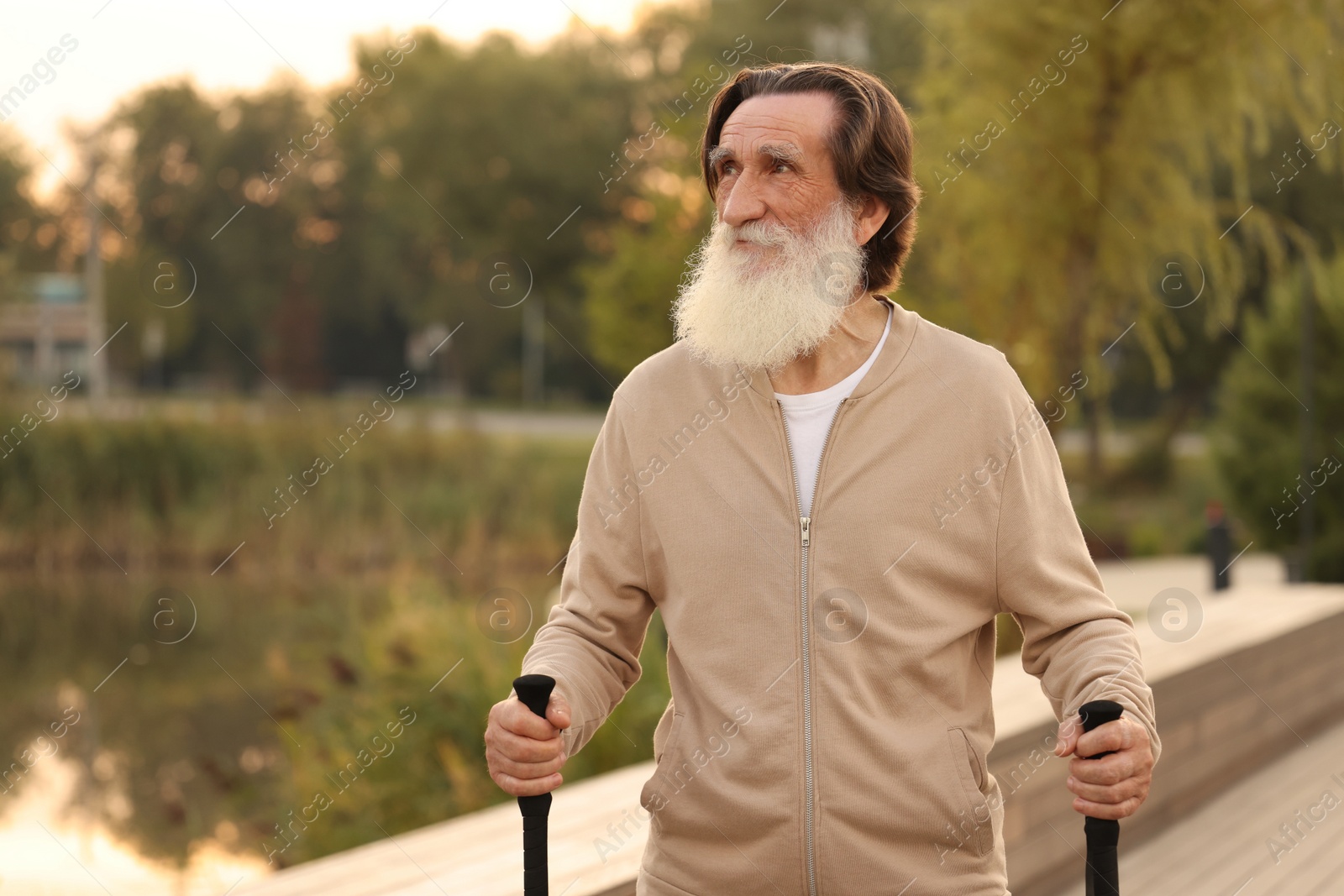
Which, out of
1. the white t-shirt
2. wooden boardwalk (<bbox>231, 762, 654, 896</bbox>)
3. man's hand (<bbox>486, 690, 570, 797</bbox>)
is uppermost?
the white t-shirt

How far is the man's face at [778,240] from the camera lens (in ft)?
6.42

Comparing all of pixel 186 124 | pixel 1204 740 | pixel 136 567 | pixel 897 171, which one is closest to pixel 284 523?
pixel 136 567

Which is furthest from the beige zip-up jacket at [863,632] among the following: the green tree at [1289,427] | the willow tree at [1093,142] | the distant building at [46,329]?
the distant building at [46,329]

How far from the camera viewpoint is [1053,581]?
185 cm

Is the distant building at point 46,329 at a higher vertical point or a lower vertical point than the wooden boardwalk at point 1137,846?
lower

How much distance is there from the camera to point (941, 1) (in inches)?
399

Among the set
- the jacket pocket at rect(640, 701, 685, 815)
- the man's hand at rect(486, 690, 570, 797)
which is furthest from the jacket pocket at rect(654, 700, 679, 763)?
the man's hand at rect(486, 690, 570, 797)

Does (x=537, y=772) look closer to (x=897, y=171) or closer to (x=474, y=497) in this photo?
(x=897, y=171)

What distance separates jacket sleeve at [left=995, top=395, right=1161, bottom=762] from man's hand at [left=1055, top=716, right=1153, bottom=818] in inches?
3.0

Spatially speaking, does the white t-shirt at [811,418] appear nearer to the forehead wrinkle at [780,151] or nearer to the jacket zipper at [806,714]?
the jacket zipper at [806,714]

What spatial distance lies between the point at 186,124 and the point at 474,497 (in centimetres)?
2885

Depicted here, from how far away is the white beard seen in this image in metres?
1.95

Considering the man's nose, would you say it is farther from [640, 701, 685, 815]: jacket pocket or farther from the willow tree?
the willow tree

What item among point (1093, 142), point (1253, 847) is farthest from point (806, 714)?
point (1093, 142)
